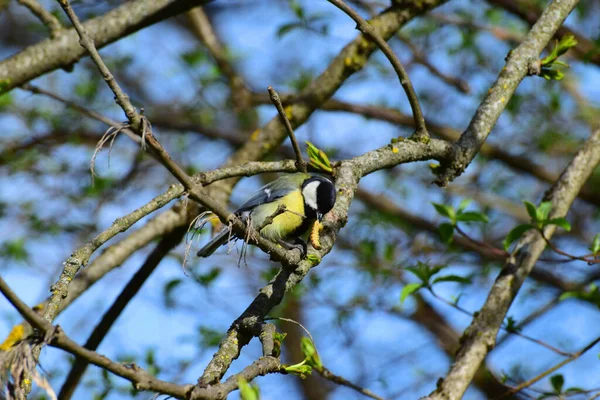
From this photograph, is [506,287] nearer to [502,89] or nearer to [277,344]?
[502,89]

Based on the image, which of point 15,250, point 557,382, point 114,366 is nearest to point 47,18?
point 114,366

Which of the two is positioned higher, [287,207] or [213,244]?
[287,207]

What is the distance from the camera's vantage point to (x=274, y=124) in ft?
10.6

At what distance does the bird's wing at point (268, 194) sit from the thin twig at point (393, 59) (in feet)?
3.86

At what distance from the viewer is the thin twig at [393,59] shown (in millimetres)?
2016

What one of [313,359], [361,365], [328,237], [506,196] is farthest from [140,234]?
[506,196]

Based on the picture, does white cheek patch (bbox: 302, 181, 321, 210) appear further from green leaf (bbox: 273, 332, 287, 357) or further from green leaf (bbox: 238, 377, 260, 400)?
green leaf (bbox: 238, 377, 260, 400)

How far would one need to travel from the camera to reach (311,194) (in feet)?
10.6

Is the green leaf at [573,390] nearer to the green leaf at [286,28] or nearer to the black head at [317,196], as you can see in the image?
the black head at [317,196]

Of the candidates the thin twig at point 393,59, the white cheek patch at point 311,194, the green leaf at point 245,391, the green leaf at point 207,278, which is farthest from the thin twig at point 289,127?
the green leaf at point 207,278

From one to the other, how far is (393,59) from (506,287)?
109cm

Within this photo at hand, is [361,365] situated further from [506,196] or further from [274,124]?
[274,124]

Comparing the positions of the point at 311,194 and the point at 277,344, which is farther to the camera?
the point at 311,194

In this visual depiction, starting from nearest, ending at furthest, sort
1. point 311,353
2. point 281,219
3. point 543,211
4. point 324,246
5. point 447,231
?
point 324,246, point 311,353, point 543,211, point 447,231, point 281,219
